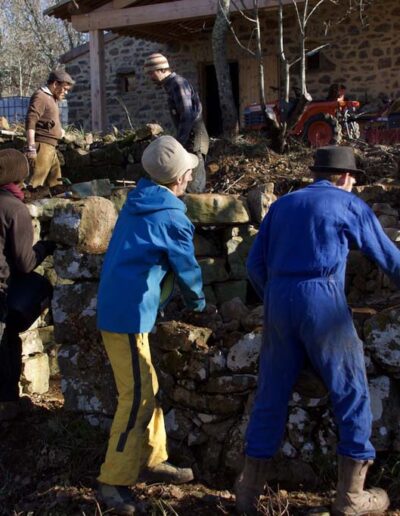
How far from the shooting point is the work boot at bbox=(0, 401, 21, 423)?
440 cm

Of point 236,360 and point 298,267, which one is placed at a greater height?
point 298,267

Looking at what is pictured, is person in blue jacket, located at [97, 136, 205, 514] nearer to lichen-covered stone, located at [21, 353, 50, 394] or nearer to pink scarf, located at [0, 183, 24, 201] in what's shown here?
pink scarf, located at [0, 183, 24, 201]

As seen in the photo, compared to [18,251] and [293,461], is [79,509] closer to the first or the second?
[293,461]

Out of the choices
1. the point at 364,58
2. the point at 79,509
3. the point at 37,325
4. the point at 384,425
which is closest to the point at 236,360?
the point at 384,425

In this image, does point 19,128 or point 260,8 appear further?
point 260,8

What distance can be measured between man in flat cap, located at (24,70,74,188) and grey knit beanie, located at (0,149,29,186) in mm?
3392

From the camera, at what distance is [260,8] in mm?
12227

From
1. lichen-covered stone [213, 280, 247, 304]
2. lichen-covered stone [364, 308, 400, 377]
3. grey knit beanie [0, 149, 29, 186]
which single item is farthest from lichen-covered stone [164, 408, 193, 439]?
grey knit beanie [0, 149, 29, 186]

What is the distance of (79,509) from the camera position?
3541mm

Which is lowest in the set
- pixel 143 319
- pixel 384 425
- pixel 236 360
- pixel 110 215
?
pixel 384 425

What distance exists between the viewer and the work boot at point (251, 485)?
3.24 meters

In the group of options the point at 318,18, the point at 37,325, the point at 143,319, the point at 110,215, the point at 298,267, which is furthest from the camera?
the point at 318,18

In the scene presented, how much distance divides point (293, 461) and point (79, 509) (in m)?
1.12

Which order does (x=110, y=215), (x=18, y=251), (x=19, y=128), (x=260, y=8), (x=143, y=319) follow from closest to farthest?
(x=143, y=319) < (x=18, y=251) < (x=110, y=215) < (x=19, y=128) < (x=260, y=8)
